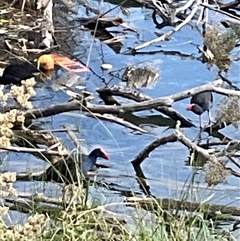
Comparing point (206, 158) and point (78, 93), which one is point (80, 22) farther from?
point (206, 158)

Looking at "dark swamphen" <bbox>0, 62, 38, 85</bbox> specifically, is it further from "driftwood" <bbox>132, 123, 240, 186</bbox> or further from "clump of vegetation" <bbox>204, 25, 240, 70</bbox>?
"clump of vegetation" <bbox>204, 25, 240, 70</bbox>

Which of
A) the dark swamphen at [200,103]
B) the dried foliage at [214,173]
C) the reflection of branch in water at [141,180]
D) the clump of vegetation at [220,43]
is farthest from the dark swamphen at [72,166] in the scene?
the clump of vegetation at [220,43]

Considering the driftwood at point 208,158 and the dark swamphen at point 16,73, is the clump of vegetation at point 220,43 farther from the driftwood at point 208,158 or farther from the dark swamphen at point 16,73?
the driftwood at point 208,158

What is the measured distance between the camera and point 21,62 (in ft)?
24.0

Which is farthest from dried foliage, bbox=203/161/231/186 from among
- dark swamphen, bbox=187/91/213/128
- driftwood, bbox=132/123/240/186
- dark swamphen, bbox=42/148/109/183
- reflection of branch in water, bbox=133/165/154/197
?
dark swamphen, bbox=187/91/213/128

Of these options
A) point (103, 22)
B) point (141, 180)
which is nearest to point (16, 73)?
point (141, 180)

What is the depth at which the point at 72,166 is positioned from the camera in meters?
4.83

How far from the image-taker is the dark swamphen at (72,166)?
4.35 metres

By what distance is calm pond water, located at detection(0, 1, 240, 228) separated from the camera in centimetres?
528

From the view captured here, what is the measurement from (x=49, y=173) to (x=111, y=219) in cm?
78

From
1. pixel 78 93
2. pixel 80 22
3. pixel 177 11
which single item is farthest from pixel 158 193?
pixel 80 22

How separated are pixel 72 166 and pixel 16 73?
2.22 metres

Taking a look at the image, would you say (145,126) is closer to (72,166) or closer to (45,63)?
(45,63)

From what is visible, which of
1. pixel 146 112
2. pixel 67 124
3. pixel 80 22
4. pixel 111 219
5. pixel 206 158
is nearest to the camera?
pixel 111 219
